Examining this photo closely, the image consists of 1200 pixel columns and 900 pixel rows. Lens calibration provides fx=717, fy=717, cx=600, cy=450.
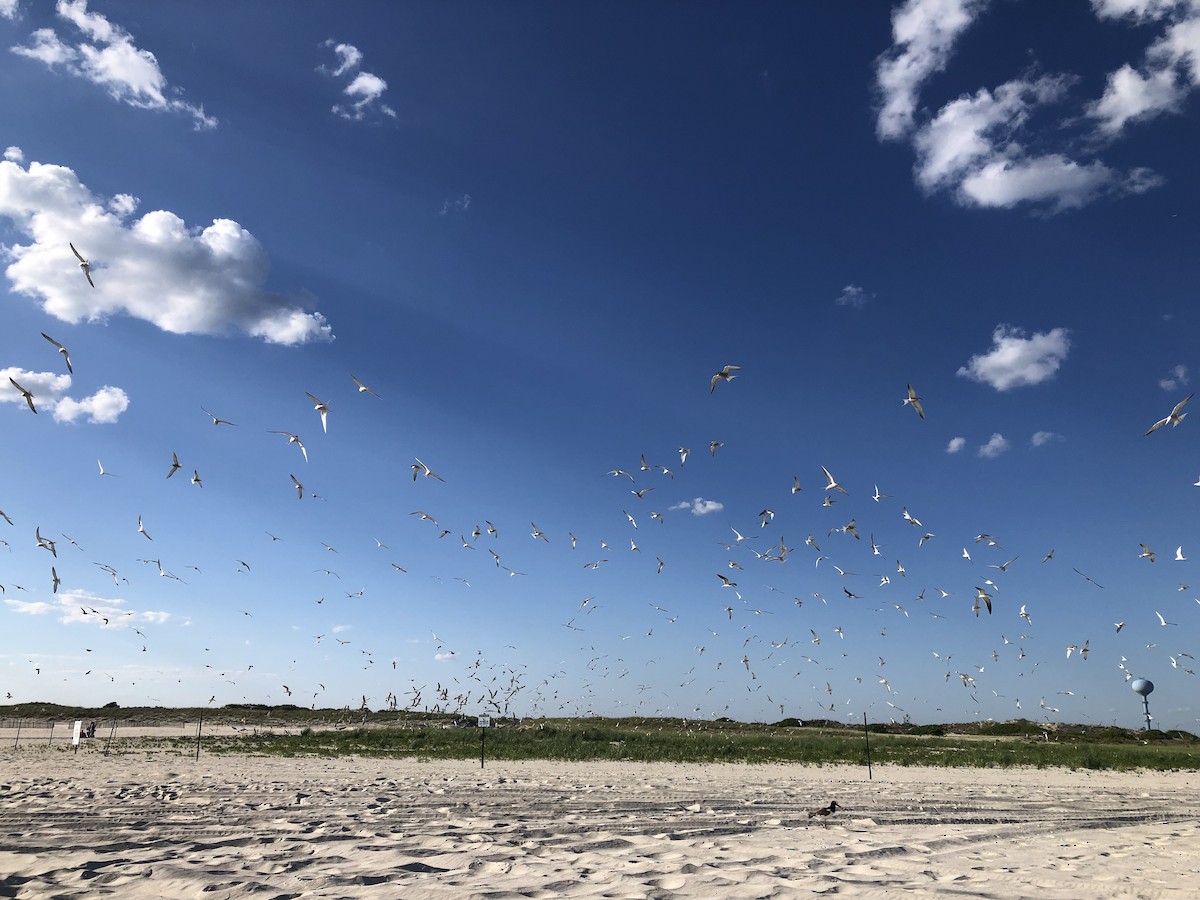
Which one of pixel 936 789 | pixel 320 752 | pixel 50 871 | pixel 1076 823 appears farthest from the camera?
pixel 320 752

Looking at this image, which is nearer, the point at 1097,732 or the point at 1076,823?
the point at 1076,823

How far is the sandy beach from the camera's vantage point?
7.37 m

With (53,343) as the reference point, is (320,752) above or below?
below

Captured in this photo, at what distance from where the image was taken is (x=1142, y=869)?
903 centimetres

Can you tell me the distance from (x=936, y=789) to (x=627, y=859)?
1513 cm

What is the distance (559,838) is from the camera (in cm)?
1025

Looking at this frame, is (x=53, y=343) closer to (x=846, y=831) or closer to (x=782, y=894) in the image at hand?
(x=782, y=894)

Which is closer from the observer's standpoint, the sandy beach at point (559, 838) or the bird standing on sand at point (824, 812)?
the sandy beach at point (559, 838)

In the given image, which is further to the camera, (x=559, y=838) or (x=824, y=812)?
(x=824, y=812)

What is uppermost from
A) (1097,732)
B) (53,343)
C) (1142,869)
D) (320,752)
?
(53,343)

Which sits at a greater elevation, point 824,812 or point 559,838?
point 559,838

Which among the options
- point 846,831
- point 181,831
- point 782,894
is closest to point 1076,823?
point 846,831

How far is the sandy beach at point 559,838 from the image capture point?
7367 mm

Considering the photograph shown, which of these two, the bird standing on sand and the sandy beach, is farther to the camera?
the bird standing on sand
